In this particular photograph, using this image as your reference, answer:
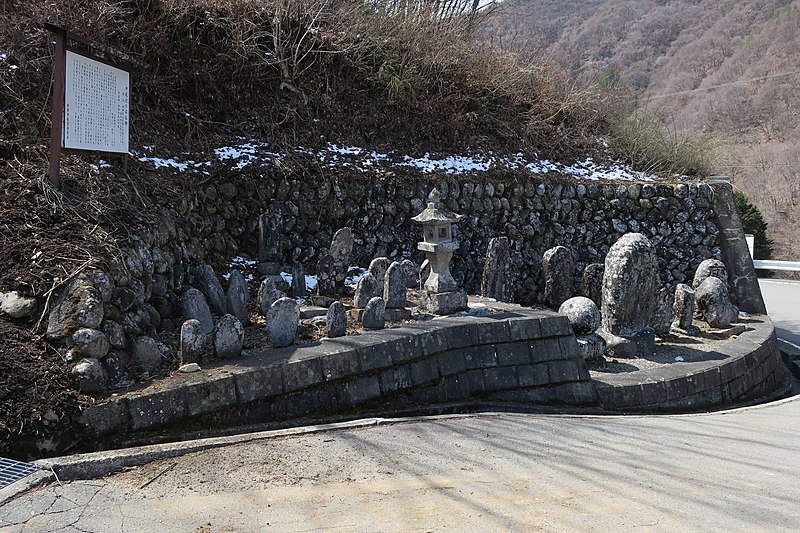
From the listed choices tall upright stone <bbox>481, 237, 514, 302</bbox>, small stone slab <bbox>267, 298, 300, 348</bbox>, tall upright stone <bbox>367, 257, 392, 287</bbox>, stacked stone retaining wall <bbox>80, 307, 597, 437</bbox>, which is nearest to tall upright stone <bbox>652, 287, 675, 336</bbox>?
tall upright stone <bbox>481, 237, 514, 302</bbox>

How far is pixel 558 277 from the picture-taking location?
1082cm

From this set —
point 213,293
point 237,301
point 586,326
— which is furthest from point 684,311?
point 213,293

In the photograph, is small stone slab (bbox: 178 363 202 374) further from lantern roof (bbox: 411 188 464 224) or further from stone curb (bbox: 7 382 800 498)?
lantern roof (bbox: 411 188 464 224)

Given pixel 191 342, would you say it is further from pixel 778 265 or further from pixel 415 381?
pixel 778 265

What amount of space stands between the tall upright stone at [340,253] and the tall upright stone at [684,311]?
4993 millimetres

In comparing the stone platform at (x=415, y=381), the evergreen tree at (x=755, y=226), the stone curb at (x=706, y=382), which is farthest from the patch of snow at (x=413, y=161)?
the evergreen tree at (x=755, y=226)

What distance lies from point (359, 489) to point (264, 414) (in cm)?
148

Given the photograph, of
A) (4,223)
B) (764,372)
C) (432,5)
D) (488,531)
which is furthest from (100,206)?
(432,5)

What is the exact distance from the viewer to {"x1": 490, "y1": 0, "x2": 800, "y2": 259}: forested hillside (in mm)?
34188

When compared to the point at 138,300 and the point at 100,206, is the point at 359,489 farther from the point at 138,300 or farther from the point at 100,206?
the point at 100,206

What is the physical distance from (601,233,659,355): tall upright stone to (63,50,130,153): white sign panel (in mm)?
5980

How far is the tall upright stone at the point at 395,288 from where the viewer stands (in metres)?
7.29

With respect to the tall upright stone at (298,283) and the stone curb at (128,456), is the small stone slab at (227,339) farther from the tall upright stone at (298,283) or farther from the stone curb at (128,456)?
the tall upright stone at (298,283)

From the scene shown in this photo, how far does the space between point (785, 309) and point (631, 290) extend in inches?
351
